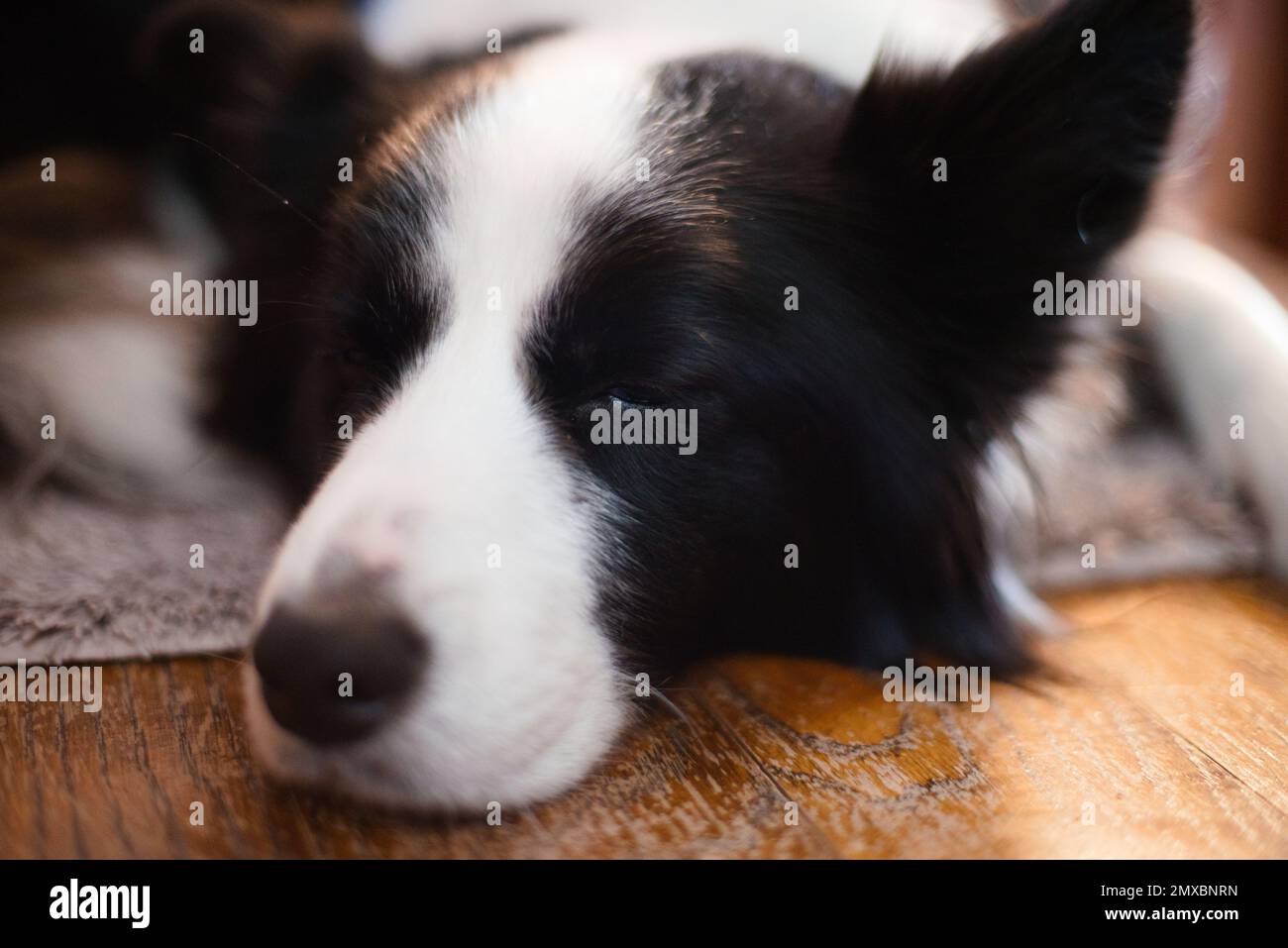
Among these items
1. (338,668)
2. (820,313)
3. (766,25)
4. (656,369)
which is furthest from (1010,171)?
(338,668)

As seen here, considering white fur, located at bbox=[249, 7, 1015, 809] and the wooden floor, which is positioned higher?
white fur, located at bbox=[249, 7, 1015, 809]

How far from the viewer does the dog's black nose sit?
79 cm

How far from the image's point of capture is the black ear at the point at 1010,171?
1.00m

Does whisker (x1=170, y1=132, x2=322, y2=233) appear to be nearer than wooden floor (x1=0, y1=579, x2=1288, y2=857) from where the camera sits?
No

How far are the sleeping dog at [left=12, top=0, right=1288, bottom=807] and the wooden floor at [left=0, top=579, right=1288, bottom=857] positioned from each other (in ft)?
0.14

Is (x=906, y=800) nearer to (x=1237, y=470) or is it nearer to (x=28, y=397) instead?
(x=1237, y=470)

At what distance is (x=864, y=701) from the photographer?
1.09 m

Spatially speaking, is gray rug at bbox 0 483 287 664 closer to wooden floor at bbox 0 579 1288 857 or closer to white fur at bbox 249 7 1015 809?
wooden floor at bbox 0 579 1288 857

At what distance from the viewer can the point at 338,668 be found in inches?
31.2

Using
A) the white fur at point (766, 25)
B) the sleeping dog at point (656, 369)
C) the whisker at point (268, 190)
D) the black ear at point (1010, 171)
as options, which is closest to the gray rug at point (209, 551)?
the sleeping dog at point (656, 369)

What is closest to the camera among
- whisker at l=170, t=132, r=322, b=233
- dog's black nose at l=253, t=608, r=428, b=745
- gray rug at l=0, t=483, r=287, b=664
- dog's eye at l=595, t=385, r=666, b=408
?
dog's black nose at l=253, t=608, r=428, b=745

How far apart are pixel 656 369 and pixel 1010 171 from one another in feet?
1.34

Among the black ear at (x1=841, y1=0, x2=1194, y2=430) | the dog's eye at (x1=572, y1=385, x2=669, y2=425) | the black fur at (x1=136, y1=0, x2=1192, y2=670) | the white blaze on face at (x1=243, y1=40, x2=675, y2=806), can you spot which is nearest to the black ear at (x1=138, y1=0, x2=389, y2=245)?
the black fur at (x1=136, y1=0, x2=1192, y2=670)

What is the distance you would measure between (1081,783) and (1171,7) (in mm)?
677
